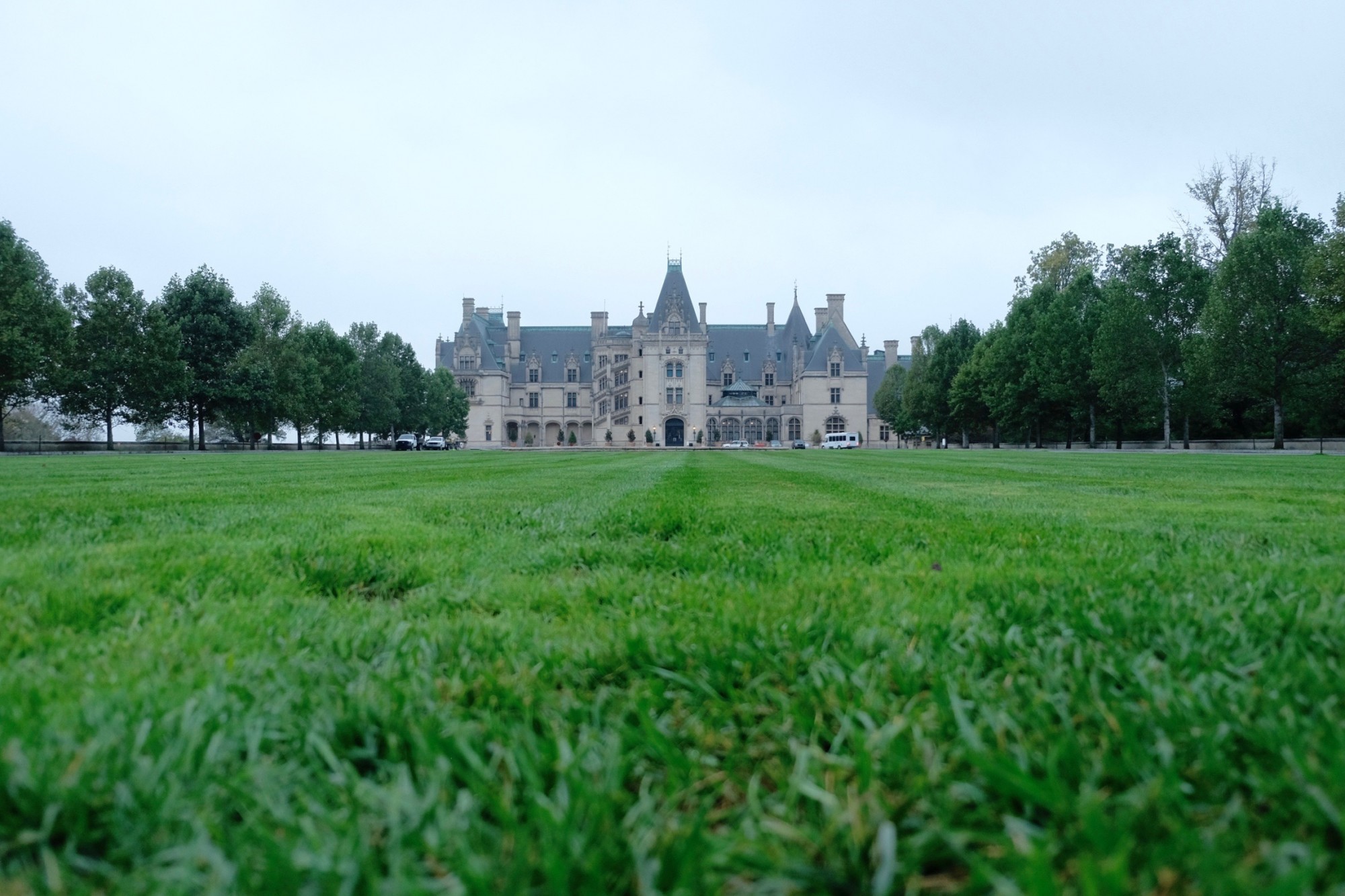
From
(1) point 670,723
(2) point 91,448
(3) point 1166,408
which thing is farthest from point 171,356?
(3) point 1166,408

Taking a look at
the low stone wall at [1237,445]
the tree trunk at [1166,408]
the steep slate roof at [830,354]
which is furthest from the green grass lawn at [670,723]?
the steep slate roof at [830,354]

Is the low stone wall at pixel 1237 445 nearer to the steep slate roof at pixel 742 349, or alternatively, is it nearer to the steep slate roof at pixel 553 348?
the steep slate roof at pixel 742 349

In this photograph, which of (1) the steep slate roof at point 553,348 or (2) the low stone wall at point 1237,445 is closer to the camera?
(2) the low stone wall at point 1237,445

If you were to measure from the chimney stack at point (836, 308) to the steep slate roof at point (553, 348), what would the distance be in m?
27.8

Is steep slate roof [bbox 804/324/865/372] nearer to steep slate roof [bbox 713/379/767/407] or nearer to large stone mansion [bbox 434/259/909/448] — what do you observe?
large stone mansion [bbox 434/259/909/448]

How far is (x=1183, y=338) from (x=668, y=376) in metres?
45.2

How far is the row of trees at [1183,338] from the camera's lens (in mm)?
30953

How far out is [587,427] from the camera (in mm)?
87438

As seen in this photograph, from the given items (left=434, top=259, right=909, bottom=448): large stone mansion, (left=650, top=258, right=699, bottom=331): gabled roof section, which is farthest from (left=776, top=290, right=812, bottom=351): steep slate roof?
(left=650, top=258, right=699, bottom=331): gabled roof section

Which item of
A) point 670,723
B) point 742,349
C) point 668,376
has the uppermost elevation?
point 742,349

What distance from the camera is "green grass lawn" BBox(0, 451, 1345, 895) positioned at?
0.96 meters

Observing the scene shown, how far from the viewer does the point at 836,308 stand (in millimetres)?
86125

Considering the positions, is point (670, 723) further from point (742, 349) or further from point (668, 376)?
point (742, 349)

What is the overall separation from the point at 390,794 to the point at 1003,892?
32.4 inches
